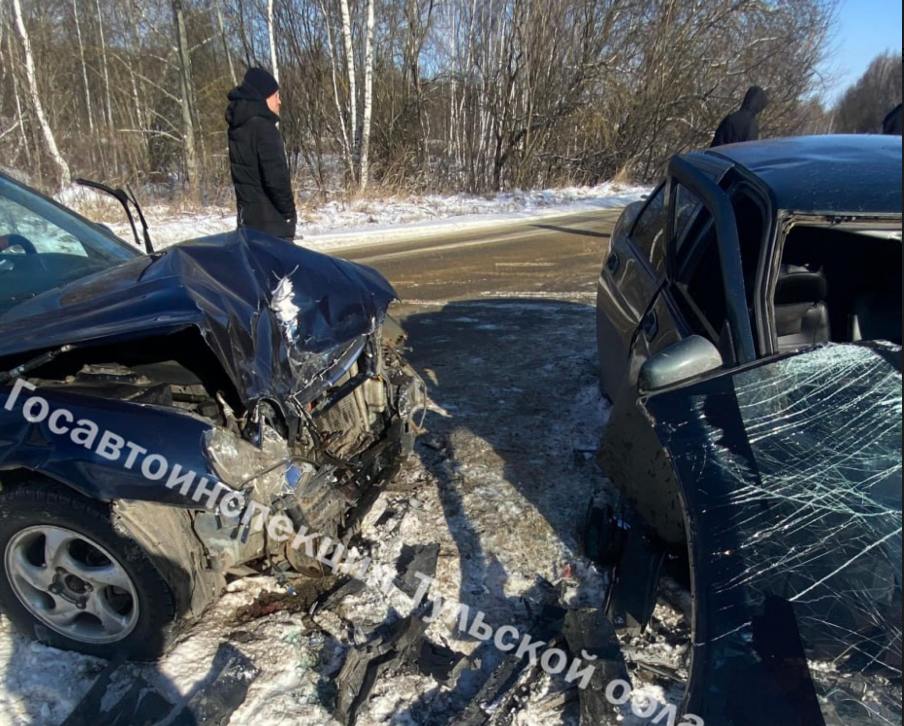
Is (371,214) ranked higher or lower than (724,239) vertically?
lower

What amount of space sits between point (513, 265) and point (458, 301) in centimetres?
213

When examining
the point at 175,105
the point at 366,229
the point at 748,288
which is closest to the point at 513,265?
the point at 366,229

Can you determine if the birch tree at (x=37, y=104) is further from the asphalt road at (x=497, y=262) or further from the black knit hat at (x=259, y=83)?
the black knit hat at (x=259, y=83)

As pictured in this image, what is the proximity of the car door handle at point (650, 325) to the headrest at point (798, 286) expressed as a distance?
0.52m

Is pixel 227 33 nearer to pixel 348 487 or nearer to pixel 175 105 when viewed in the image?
pixel 175 105

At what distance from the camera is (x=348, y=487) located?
2.52 metres

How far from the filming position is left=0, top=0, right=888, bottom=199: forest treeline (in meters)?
16.4

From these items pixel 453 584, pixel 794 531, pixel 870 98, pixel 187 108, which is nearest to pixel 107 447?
pixel 453 584

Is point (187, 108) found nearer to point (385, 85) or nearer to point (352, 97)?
point (352, 97)

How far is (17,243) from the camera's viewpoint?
303 centimetres

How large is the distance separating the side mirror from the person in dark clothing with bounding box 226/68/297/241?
392cm

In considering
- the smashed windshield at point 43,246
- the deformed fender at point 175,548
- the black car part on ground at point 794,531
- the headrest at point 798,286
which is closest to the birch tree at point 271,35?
the smashed windshield at point 43,246

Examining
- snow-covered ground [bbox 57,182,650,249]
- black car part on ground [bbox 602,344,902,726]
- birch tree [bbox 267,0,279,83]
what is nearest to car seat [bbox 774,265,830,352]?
black car part on ground [bbox 602,344,902,726]

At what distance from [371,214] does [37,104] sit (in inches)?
318
